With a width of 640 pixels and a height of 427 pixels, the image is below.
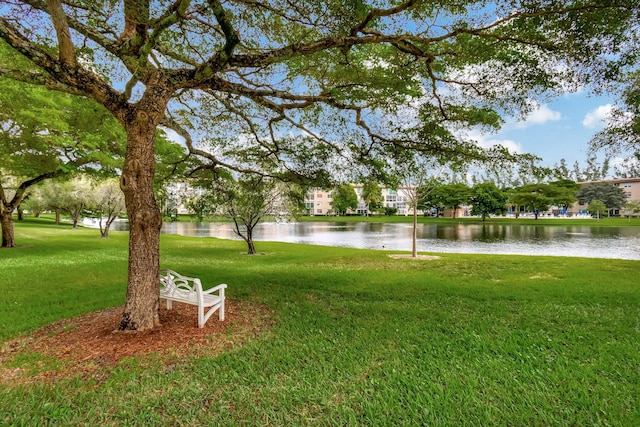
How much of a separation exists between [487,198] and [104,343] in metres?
70.1

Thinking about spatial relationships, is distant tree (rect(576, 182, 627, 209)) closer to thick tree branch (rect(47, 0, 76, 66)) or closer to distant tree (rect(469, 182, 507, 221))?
distant tree (rect(469, 182, 507, 221))

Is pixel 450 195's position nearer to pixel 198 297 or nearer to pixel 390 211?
pixel 390 211

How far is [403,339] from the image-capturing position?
4500 millimetres

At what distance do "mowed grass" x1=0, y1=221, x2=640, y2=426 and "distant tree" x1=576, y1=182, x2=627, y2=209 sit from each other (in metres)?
92.2

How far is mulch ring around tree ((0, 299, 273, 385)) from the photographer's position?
3660mm

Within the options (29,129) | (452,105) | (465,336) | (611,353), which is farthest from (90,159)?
(611,353)

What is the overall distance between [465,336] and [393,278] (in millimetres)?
5053

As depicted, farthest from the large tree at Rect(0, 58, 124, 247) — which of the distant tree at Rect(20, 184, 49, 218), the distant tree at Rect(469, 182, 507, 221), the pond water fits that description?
the distant tree at Rect(469, 182, 507, 221)

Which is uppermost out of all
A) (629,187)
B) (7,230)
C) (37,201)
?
(629,187)

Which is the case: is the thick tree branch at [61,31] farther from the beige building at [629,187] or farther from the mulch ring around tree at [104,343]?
the beige building at [629,187]

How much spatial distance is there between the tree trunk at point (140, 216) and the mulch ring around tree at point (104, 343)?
15.7 inches

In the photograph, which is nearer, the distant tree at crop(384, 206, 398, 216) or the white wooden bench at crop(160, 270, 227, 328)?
the white wooden bench at crop(160, 270, 227, 328)

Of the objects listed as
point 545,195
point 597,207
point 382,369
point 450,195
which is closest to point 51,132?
Result: point 382,369

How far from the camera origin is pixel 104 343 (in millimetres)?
4305
